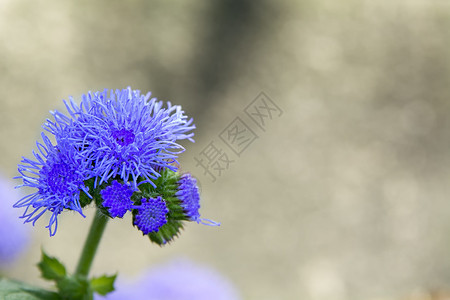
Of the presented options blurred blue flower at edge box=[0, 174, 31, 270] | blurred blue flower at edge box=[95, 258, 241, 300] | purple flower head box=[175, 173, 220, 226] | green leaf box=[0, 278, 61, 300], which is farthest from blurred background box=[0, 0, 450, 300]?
purple flower head box=[175, 173, 220, 226]

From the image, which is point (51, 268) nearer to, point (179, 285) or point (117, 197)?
point (117, 197)

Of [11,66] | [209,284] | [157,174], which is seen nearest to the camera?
[157,174]

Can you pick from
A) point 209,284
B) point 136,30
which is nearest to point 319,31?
point 136,30

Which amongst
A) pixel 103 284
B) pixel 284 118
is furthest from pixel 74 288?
pixel 284 118

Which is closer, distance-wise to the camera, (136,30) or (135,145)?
(135,145)

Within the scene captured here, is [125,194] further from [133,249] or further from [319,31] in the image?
[319,31]

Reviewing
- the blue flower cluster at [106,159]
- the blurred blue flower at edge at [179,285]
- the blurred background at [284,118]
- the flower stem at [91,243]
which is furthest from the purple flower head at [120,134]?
the blurred background at [284,118]

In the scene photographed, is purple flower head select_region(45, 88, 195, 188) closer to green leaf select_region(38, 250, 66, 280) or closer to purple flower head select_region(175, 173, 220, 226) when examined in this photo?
purple flower head select_region(175, 173, 220, 226)
